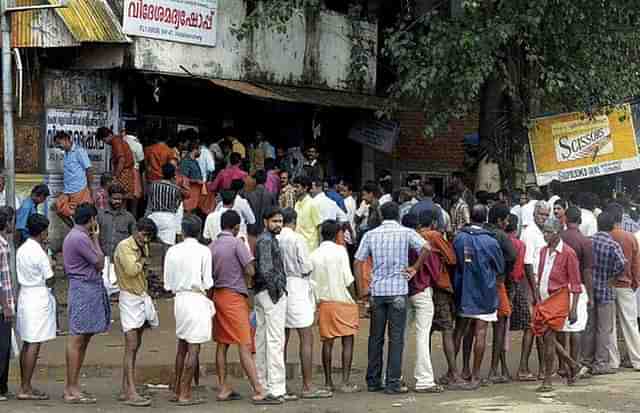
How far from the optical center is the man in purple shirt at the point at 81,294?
9.96 meters

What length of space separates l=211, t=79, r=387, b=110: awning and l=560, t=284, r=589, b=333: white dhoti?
6414 mm

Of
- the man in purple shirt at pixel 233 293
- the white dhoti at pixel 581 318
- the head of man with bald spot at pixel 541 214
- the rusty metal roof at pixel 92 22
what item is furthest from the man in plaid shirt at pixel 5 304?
the head of man with bald spot at pixel 541 214

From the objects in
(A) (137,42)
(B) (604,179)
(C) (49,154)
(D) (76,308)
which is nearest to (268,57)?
(A) (137,42)

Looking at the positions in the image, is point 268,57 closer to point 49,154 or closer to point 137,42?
point 137,42

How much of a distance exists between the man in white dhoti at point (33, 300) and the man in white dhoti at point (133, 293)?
2.22 feet

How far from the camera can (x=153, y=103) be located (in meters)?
17.3

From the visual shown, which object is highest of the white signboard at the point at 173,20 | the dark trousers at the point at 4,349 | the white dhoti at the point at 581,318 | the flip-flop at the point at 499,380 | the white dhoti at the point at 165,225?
the white signboard at the point at 173,20

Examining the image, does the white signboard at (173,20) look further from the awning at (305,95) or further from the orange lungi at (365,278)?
the orange lungi at (365,278)

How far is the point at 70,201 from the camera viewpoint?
14.2 meters

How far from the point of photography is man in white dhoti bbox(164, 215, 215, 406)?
9922 millimetres

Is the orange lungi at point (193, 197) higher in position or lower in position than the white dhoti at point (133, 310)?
higher

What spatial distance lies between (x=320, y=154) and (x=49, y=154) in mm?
7181

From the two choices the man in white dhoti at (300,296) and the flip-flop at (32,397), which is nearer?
the flip-flop at (32,397)

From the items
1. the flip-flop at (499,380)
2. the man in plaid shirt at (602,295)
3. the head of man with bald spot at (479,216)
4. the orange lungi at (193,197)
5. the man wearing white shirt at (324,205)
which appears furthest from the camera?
the orange lungi at (193,197)
